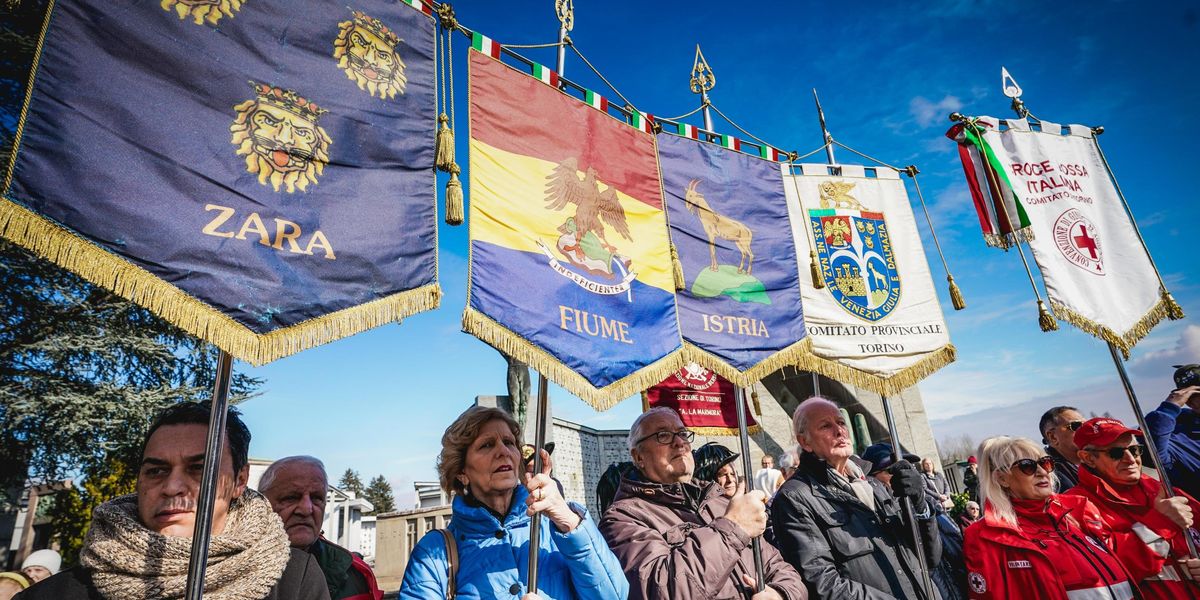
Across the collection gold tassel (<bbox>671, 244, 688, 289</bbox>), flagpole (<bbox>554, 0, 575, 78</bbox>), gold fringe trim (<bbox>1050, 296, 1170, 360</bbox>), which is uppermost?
flagpole (<bbox>554, 0, 575, 78</bbox>)

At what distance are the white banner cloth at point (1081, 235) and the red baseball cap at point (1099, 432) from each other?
3.82 ft

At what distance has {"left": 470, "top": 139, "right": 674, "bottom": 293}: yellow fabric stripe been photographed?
3004 mm

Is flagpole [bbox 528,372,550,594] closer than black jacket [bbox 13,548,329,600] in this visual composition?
No

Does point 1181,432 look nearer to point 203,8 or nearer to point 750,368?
point 750,368

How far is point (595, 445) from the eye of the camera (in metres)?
14.5

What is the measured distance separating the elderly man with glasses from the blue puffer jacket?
21cm

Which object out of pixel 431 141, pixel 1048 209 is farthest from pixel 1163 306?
pixel 431 141

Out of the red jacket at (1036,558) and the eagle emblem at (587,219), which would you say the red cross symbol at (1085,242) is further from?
the eagle emblem at (587,219)

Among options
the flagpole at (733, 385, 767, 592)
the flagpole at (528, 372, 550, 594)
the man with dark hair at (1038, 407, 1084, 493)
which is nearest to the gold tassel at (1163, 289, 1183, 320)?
the man with dark hair at (1038, 407, 1084, 493)

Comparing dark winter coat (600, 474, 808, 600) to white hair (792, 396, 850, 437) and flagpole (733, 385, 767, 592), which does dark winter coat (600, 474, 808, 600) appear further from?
white hair (792, 396, 850, 437)

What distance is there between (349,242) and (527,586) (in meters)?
1.63

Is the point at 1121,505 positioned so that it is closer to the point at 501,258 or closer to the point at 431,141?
the point at 501,258

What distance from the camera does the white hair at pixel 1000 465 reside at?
3.19 metres

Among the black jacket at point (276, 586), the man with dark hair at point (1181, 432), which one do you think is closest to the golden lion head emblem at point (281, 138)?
the black jacket at point (276, 586)
